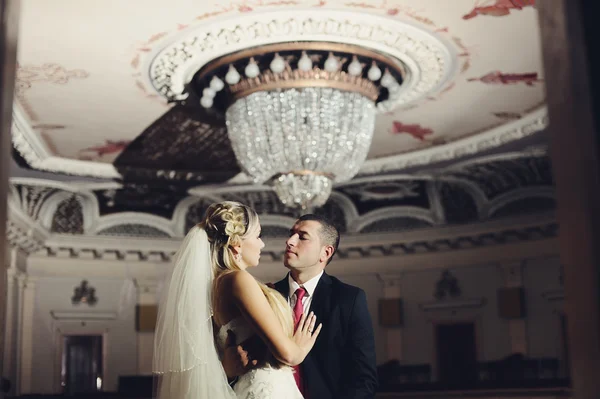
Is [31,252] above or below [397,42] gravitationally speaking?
below

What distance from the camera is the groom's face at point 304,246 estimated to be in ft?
11.6

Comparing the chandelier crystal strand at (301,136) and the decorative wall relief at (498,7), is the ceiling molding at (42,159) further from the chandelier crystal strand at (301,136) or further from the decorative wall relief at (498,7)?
the decorative wall relief at (498,7)

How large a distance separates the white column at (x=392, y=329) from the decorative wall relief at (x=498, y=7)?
6.88 m

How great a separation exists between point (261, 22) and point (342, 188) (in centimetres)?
609

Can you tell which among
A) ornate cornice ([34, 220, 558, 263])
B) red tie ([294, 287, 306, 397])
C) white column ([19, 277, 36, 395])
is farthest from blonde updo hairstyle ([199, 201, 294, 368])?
white column ([19, 277, 36, 395])

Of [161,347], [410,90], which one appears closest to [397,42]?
[410,90]

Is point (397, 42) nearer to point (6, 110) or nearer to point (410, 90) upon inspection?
point (410, 90)

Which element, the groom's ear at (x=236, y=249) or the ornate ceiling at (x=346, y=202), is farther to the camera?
the ornate ceiling at (x=346, y=202)

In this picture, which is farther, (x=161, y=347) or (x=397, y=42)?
(x=397, y=42)

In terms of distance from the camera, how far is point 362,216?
40.6 ft

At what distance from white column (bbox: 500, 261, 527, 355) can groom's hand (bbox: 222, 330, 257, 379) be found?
8.51 m

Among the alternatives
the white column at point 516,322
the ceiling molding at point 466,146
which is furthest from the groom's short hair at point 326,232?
the white column at point 516,322

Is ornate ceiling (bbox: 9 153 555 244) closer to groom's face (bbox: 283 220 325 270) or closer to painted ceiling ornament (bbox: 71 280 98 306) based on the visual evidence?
painted ceiling ornament (bbox: 71 280 98 306)

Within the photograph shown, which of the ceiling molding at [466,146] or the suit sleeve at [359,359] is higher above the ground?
the ceiling molding at [466,146]
